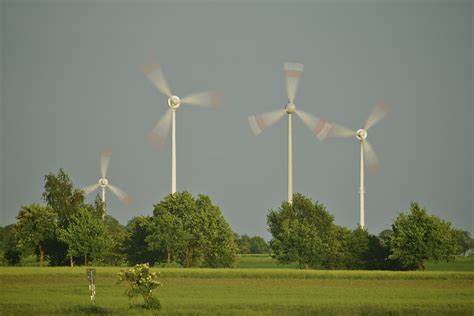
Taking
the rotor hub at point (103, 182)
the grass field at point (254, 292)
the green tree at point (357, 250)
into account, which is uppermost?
the rotor hub at point (103, 182)

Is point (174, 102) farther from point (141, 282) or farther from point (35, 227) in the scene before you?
point (141, 282)

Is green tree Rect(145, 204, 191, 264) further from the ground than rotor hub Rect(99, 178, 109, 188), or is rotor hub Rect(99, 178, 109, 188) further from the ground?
rotor hub Rect(99, 178, 109, 188)

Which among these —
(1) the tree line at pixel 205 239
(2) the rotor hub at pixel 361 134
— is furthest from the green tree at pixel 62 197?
(2) the rotor hub at pixel 361 134

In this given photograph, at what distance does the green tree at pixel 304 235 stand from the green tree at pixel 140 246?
15.0 metres

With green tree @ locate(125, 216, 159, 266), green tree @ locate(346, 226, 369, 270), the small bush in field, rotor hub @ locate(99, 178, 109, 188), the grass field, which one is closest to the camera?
the grass field

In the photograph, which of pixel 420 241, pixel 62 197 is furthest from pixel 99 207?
pixel 420 241

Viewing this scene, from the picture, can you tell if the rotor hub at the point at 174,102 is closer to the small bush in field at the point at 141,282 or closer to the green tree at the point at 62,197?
the green tree at the point at 62,197

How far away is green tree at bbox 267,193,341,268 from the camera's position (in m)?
140

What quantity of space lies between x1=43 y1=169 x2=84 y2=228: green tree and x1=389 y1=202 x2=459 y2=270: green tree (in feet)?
136

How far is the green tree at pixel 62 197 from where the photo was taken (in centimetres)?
14912

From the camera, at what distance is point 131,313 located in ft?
238

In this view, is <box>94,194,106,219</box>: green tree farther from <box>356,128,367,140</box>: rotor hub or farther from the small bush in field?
the small bush in field

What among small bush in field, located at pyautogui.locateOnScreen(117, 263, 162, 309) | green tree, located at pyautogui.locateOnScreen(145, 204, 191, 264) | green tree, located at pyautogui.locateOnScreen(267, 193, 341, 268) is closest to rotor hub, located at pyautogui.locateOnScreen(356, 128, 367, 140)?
green tree, located at pyautogui.locateOnScreen(267, 193, 341, 268)

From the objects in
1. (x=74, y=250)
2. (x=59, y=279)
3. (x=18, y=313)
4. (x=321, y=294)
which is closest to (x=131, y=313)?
(x=18, y=313)
